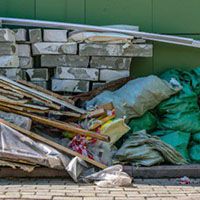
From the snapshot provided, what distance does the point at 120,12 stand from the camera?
7570mm

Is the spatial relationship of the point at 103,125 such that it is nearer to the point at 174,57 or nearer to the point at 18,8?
the point at 174,57

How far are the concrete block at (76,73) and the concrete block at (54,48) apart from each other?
0.82 ft

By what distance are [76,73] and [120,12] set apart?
1232 millimetres

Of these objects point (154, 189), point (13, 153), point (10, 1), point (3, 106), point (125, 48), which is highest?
point (10, 1)

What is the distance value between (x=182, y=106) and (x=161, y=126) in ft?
1.37

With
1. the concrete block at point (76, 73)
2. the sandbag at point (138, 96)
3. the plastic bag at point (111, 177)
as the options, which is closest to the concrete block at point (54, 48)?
the concrete block at point (76, 73)

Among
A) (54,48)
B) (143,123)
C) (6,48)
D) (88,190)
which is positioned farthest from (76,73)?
(88,190)

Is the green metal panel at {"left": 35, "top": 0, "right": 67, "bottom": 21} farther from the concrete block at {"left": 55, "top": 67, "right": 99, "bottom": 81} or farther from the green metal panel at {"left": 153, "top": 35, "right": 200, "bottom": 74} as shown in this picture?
the green metal panel at {"left": 153, "top": 35, "right": 200, "bottom": 74}

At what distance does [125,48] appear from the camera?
23.4 feet

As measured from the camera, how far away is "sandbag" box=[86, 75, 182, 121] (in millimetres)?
6744

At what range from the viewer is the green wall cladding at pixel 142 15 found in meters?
7.54

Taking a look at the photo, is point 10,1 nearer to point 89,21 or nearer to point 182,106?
point 89,21

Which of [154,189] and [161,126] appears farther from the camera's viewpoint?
[161,126]

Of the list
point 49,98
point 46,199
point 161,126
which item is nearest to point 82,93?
point 49,98
